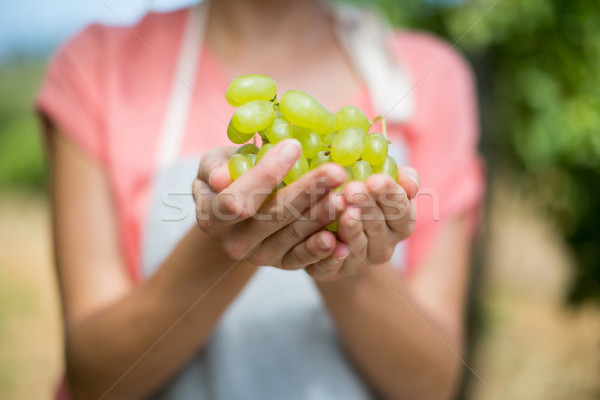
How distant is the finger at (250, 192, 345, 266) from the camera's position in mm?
649

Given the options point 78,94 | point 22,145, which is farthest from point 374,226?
point 22,145

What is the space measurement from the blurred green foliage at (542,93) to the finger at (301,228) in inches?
45.2

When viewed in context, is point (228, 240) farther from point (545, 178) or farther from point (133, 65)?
point (545, 178)

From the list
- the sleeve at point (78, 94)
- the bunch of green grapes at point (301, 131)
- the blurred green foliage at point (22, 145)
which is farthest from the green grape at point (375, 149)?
the blurred green foliage at point (22, 145)

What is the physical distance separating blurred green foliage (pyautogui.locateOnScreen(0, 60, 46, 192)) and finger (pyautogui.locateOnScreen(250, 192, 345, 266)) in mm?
5023

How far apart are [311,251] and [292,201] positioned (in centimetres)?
8

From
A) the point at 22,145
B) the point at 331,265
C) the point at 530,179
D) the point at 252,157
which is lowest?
the point at 22,145

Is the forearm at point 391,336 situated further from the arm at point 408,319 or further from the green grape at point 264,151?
the green grape at point 264,151

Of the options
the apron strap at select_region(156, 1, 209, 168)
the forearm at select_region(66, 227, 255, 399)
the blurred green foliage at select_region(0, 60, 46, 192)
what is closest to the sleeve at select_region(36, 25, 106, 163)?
the apron strap at select_region(156, 1, 209, 168)

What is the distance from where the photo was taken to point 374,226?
27.3 inches

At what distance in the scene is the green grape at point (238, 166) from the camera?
0.67m

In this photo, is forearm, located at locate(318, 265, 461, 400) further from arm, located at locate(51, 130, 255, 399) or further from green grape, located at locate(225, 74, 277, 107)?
green grape, located at locate(225, 74, 277, 107)

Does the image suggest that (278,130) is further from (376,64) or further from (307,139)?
(376,64)

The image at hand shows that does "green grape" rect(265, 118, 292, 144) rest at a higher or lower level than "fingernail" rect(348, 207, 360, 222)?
higher
